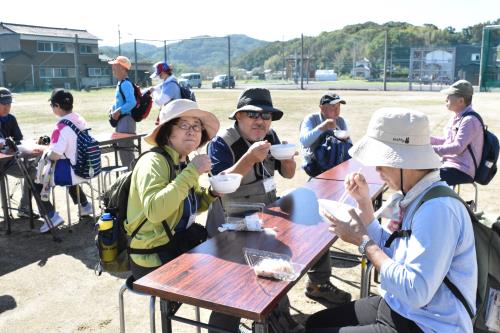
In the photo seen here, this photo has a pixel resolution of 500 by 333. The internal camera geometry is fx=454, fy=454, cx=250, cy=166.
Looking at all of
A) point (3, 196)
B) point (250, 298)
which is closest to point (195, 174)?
point (250, 298)

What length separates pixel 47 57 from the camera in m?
44.2

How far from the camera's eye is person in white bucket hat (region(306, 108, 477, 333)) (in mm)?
1563

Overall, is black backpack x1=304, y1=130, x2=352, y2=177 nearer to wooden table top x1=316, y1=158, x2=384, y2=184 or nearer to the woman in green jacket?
wooden table top x1=316, y1=158, x2=384, y2=184

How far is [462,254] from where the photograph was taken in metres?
1.62

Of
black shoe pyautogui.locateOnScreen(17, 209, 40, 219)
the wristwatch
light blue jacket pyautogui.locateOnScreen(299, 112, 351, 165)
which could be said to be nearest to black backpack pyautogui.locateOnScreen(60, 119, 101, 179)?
black shoe pyautogui.locateOnScreen(17, 209, 40, 219)

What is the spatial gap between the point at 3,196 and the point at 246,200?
11.3ft

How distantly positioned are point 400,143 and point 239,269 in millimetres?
850

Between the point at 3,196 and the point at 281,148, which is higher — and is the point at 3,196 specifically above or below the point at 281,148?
below

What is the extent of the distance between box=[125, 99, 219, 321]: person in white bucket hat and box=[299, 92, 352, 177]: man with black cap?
6.24 feet

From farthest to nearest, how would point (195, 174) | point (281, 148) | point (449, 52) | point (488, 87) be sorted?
point (449, 52)
point (488, 87)
point (281, 148)
point (195, 174)

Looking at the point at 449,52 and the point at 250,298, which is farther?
the point at 449,52

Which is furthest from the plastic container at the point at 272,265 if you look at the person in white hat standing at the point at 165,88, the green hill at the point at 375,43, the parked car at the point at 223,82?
the green hill at the point at 375,43

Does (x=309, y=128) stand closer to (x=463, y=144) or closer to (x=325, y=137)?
(x=325, y=137)

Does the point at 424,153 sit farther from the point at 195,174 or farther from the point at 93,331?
the point at 93,331
